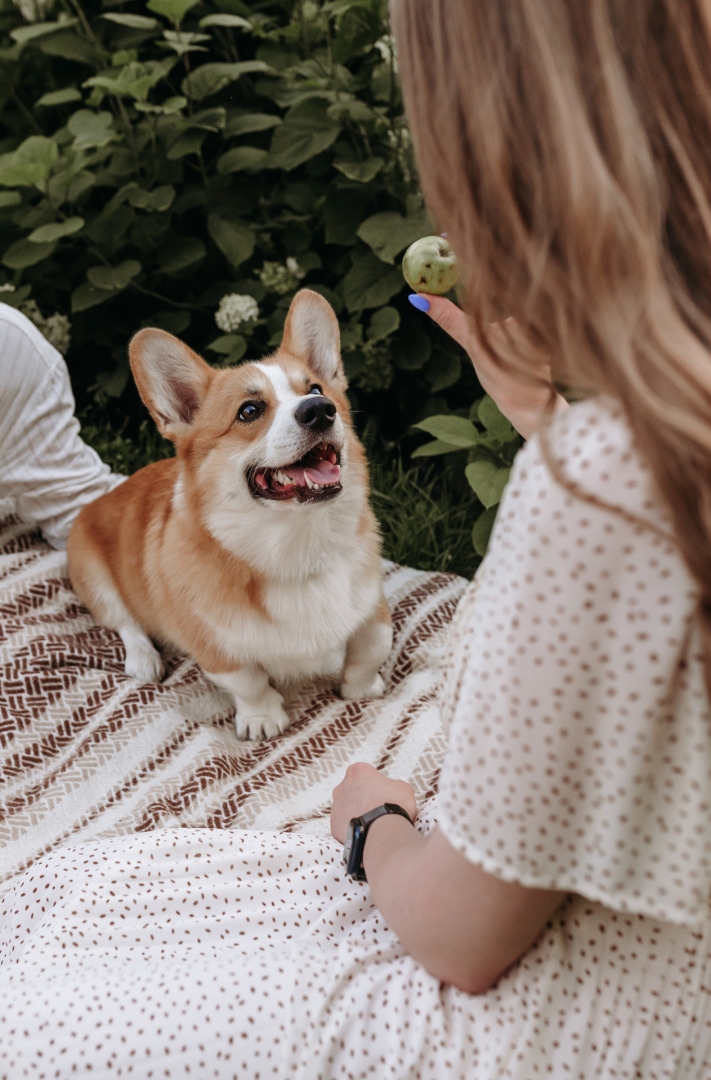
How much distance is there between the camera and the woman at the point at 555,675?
1.98ft

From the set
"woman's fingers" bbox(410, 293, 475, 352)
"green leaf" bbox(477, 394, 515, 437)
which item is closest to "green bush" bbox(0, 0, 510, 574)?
"green leaf" bbox(477, 394, 515, 437)

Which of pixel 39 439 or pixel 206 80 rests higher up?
pixel 206 80

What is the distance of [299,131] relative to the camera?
2.77 m

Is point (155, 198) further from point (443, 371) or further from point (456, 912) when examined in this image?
point (456, 912)

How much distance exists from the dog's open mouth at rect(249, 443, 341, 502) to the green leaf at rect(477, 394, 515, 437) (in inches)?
22.8

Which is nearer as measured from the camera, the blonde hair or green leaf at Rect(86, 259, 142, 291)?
the blonde hair

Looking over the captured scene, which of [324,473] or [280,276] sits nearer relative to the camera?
[324,473]

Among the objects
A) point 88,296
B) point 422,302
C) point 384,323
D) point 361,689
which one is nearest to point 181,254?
point 88,296

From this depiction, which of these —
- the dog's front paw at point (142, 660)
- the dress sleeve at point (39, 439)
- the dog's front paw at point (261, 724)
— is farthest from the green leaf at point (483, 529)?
the dress sleeve at point (39, 439)

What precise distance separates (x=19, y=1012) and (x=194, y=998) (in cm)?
16

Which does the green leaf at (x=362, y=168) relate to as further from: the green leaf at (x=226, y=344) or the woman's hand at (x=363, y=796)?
the woman's hand at (x=363, y=796)

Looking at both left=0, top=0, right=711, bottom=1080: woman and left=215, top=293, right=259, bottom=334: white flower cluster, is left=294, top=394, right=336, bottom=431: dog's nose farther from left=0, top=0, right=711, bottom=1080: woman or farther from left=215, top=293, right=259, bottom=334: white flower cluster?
left=215, top=293, right=259, bottom=334: white flower cluster

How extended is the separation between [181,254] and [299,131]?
0.63 meters

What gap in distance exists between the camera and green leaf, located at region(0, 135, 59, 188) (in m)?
2.67
